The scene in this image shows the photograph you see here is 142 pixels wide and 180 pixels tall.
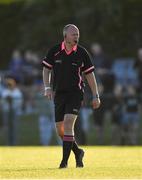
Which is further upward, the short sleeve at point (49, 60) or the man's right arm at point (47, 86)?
the short sleeve at point (49, 60)

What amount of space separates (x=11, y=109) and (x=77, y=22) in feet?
26.6

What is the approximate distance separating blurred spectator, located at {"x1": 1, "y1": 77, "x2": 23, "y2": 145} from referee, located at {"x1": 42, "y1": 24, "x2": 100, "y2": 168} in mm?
12942

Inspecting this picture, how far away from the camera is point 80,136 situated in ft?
85.8

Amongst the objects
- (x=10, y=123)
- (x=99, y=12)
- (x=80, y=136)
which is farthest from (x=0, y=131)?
(x=99, y=12)

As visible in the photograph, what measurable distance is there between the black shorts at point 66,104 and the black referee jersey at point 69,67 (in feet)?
0.30

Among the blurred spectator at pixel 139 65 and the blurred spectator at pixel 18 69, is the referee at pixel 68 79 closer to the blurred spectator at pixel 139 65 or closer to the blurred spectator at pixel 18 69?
the blurred spectator at pixel 139 65

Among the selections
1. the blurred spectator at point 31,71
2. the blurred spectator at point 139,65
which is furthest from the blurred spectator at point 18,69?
the blurred spectator at point 139,65

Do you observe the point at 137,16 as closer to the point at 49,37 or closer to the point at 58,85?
the point at 49,37

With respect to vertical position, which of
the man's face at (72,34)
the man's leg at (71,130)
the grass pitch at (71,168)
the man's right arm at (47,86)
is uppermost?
the man's face at (72,34)

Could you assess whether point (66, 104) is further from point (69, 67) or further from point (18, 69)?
point (18, 69)

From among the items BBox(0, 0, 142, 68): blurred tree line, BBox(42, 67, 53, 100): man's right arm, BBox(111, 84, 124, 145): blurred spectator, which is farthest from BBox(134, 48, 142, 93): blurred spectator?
BBox(42, 67, 53, 100): man's right arm

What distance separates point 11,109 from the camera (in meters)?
27.7

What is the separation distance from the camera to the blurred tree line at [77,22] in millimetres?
34375

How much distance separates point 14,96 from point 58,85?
1322cm
